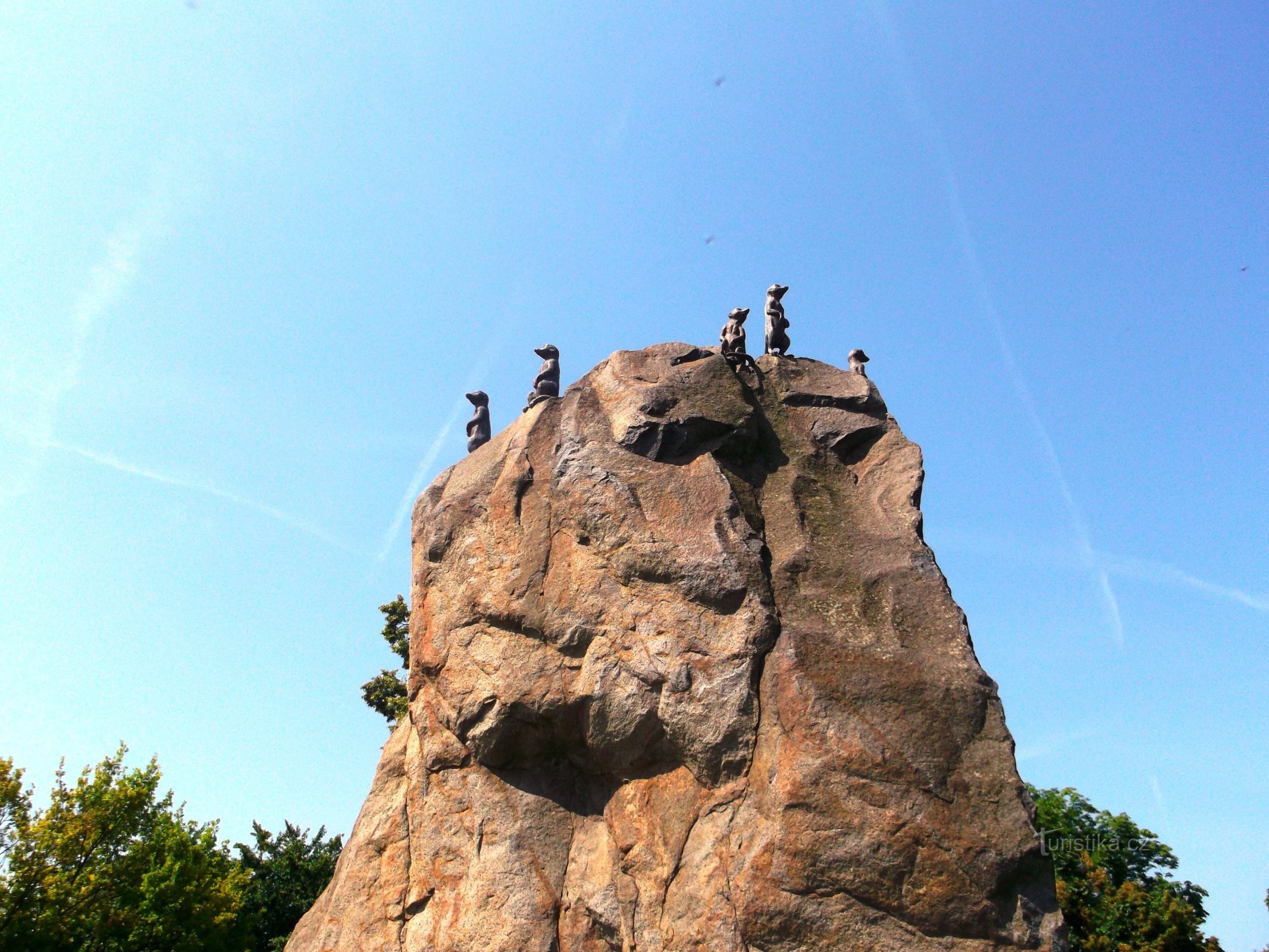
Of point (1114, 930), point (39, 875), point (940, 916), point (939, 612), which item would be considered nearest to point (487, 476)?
point (939, 612)

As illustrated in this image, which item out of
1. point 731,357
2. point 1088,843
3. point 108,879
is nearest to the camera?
point 731,357

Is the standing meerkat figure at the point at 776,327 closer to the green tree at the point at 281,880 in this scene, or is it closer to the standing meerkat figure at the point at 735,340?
the standing meerkat figure at the point at 735,340

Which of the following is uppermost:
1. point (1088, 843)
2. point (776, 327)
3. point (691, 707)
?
point (776, 327)

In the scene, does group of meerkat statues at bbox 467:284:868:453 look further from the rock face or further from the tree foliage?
the tree foliage

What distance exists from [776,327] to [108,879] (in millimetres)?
21573

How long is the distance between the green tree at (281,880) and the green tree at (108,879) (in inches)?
79.3

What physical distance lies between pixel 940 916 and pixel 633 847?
11.5 ft

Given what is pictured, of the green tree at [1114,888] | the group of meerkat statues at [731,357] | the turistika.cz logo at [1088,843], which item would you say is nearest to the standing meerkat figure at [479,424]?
the group of meerkat statues at [731,357]

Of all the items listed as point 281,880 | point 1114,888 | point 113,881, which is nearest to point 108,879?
point 113,881

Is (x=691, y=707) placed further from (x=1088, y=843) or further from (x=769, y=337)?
(x=1088, y=843)

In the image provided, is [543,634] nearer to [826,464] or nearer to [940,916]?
[826,464]

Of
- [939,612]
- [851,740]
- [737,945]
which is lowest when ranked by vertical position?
[737,945]

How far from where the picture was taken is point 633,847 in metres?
10.6

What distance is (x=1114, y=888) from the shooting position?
28734 millimetres
